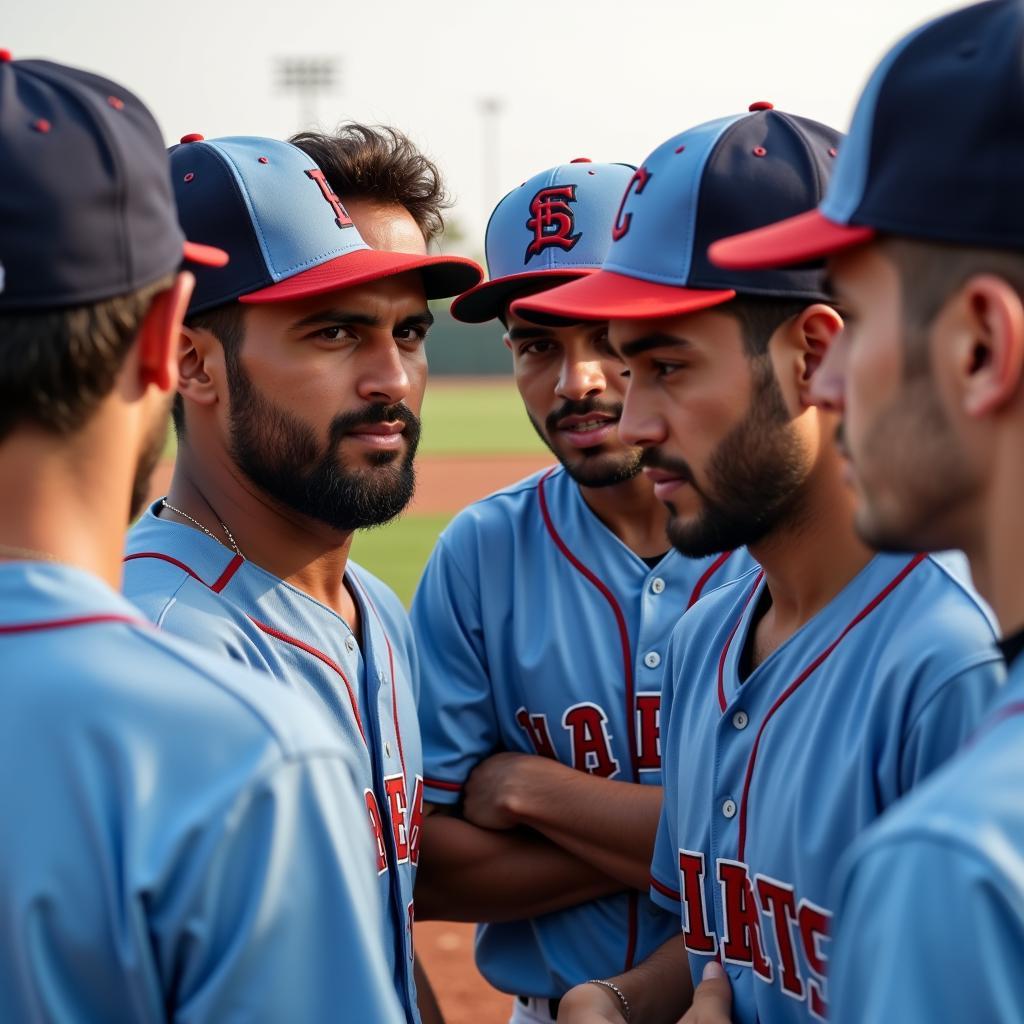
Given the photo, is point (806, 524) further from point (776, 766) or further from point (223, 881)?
point (223, 881)

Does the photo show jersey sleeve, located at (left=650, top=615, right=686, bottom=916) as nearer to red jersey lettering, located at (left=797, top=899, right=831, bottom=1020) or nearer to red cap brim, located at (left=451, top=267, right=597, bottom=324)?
red jersey lettering, located at (left=797, top=899, right=831, bottom=1020)

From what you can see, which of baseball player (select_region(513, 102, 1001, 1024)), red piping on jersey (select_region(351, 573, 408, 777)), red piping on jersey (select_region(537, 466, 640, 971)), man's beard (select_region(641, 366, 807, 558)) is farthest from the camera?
red piping on jersey (select_region(537, 466, 640, 971))

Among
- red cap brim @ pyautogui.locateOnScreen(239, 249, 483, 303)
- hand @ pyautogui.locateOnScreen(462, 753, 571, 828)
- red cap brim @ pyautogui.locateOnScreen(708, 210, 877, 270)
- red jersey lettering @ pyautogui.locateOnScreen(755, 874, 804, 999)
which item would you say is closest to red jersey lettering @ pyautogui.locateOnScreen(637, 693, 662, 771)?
hand @ pyautogui.locateOnScreen(462, 753, 571, 828)

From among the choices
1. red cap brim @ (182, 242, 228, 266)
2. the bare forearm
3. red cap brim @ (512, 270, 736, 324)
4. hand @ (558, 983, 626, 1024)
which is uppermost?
red cap brim @ (182, 242, 228, 266)

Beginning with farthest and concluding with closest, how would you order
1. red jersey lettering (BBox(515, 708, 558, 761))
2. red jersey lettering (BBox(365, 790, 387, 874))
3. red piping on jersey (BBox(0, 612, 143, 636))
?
red jersey lettering (BBox(515, 708, 558, 761)) → red jersey lettering (BBox(365, 790, 387, 874)) → red piping on jersey (BBox(0, 612, 143, 636))

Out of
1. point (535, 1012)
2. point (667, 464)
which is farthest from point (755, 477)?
point (535, 1012)

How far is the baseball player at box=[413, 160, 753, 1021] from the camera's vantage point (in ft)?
10.1

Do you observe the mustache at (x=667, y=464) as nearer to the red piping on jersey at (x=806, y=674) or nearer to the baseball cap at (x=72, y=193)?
the red piping on jersey at (x=806, y=674)

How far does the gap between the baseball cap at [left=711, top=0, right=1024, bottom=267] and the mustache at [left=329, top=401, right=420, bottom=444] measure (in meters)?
1.51

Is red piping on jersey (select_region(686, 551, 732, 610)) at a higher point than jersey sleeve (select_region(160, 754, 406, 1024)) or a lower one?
lower

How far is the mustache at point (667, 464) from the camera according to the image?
94.9 inches

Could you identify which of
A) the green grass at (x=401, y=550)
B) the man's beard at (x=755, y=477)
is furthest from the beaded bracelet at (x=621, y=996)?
the green grass at (x=401, y=550)

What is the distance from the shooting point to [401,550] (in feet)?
51.4

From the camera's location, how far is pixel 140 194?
1513 mm
